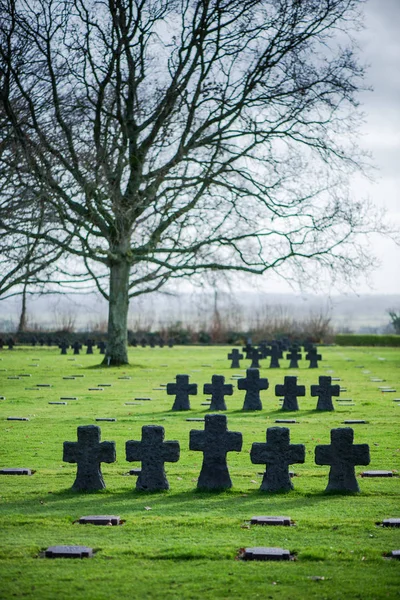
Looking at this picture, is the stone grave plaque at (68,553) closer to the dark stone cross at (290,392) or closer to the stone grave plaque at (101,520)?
the stone grave plaque at (101,520)

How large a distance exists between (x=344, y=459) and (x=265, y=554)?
2601 millimetres

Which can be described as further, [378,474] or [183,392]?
[183,392]

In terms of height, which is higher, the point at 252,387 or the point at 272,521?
the point at 252,387

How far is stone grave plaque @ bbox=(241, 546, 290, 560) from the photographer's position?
253 inches

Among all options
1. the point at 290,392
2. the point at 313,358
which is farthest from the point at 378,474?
the point at 313,358

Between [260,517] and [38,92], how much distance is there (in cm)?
1534

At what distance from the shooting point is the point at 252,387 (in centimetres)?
1695

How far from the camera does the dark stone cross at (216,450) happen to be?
29.8 ft

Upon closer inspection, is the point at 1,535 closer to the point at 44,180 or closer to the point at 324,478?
the point at 324,478

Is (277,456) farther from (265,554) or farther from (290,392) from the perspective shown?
(290,392)

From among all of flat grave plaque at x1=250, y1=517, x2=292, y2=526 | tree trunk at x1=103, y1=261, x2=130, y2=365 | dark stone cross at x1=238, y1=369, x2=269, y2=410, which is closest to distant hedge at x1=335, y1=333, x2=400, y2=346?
tree trunk at x1=103, y1=261, x2=130, y2=365

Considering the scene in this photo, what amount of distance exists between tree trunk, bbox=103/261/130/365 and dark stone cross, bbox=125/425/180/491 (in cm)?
2120

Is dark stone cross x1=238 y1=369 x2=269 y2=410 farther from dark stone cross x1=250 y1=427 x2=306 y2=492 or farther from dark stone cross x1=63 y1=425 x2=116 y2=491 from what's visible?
dark stone cross x1=63 y1=425 x2=116 y2=491

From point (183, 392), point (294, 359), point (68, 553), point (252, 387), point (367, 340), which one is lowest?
point (68, 553)
